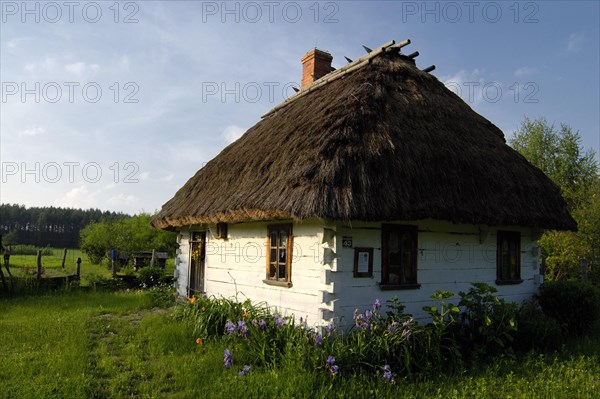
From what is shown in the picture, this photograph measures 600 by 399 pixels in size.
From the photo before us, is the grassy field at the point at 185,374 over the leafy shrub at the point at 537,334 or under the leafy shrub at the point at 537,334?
under

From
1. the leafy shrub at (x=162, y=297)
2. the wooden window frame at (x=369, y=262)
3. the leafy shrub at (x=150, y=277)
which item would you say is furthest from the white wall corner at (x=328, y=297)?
the leafy shrub at (x=150, y=277)

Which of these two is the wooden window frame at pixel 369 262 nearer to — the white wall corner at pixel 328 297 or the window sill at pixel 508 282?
the white wall corner at pixel 328 297

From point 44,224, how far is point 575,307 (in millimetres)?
60421

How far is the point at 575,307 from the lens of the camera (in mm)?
7969

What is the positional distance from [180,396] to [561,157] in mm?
24245

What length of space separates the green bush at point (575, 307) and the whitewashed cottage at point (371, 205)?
0.61 metres

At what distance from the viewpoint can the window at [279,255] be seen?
6.72 m

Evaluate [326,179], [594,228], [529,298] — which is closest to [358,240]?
[326,179]

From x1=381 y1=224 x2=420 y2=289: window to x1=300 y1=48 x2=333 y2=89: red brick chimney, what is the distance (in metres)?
5.89

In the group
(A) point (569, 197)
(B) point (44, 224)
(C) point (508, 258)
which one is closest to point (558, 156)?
(A) point (569, 197)

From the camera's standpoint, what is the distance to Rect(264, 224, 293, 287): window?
6.72m

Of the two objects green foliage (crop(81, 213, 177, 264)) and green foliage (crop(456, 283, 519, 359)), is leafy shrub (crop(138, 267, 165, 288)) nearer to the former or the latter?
green foliage (crop(81, 213, 177, 264))

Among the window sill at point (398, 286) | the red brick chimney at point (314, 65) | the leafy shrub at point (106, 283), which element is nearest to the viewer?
the window sill at point (398, 286)

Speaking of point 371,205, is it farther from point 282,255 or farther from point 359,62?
point 359,62
